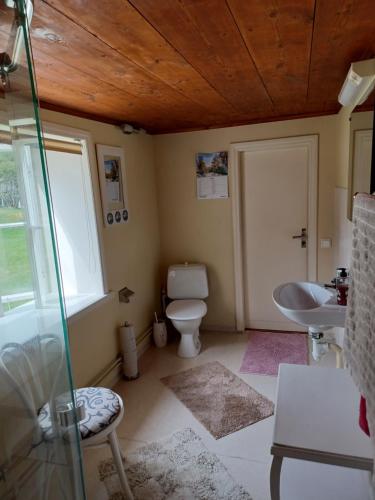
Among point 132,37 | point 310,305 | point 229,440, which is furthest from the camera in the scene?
point 310,305

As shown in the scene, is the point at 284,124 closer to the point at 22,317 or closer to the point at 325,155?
the point at 325,155

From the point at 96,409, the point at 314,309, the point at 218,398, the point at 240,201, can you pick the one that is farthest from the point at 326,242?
the point at 96,409

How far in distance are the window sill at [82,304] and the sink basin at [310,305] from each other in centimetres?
125

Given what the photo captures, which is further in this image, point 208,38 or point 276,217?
point 276,217

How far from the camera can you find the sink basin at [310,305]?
6.02 ft

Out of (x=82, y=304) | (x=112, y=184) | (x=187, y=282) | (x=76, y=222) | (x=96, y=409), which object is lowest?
(x=96, y=409)

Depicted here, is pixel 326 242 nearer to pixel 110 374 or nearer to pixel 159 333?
pixel 159 333

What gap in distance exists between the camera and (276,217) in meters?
3.36

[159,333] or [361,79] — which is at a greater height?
[361,79]

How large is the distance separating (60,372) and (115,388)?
1847 mm

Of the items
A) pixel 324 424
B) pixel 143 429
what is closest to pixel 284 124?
pixel 324 424

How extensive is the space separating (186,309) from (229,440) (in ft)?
4.17

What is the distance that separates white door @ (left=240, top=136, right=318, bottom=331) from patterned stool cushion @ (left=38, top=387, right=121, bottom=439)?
6.88 feet

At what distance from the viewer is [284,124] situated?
314cm
